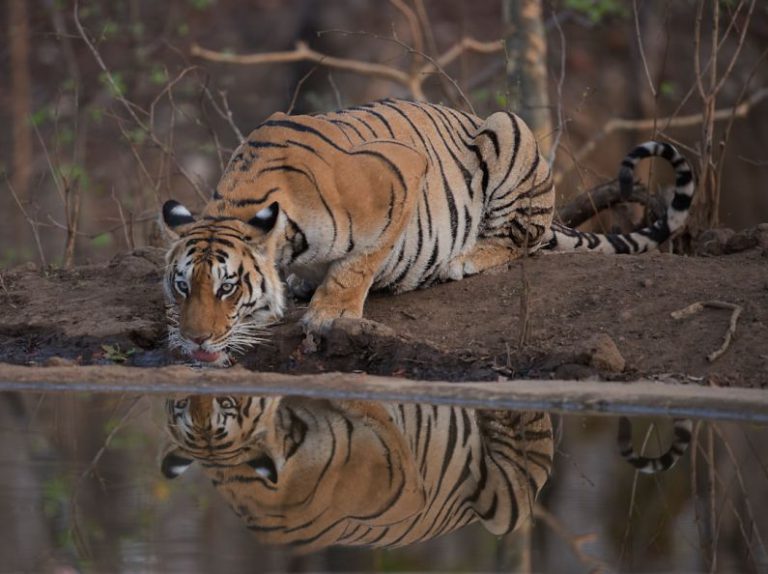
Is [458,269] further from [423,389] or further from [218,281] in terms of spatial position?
[423,389]

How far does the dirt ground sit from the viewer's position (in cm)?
694

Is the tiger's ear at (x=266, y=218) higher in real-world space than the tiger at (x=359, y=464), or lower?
higher

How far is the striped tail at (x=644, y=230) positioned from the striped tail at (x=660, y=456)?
336cm

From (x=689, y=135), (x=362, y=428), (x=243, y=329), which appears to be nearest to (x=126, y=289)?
(x=243, y=329)

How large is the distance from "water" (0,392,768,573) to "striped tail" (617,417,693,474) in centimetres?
4

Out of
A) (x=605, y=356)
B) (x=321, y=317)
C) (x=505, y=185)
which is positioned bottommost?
(x=605, y=356)

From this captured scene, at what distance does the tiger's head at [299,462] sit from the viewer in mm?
4512

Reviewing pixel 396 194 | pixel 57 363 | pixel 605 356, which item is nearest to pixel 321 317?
pixel 396 194

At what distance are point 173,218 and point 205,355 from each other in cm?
80

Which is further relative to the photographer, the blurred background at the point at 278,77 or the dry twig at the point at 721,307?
the blurred background at the point at 278,77

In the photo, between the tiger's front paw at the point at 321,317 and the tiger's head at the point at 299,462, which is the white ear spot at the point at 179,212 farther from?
the tiger's head at the point at 299,462

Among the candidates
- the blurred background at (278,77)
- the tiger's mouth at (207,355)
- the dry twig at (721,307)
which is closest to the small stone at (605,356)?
the dry twig at (721,307)

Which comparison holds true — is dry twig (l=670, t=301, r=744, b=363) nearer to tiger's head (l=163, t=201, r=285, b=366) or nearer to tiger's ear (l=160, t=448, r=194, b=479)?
tiger's head (l=163, t=201, r=285, b=366)

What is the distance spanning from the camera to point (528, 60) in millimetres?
11234
